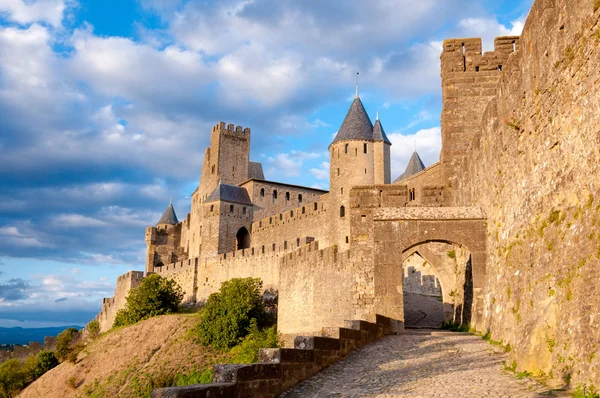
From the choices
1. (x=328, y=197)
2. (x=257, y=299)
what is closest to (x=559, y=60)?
(x=257, y=299)

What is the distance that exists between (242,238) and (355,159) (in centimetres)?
1688

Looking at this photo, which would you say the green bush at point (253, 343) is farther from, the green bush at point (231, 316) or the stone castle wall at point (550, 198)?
the stone castle wall at point (550, 198)

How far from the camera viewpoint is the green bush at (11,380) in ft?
140

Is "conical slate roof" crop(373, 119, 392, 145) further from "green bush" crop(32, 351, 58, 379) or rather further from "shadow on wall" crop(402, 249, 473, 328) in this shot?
"green bush" crop(32, 351, 58, 379)

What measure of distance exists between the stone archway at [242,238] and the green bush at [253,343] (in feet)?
73.9

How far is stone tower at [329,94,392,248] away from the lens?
139 feet

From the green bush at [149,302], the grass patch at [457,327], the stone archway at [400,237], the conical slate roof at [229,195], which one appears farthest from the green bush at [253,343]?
the conical slate roof at [229,195]

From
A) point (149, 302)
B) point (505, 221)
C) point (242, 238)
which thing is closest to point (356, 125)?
point (242, 238)

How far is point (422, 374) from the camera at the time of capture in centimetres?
908

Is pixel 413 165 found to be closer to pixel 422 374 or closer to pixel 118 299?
pixel 118 299

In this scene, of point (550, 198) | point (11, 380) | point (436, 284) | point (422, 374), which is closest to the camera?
point (550, 198)

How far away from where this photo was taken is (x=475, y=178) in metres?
14.9

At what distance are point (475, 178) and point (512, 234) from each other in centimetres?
412

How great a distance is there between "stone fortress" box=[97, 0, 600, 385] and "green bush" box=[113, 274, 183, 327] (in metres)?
14.2
